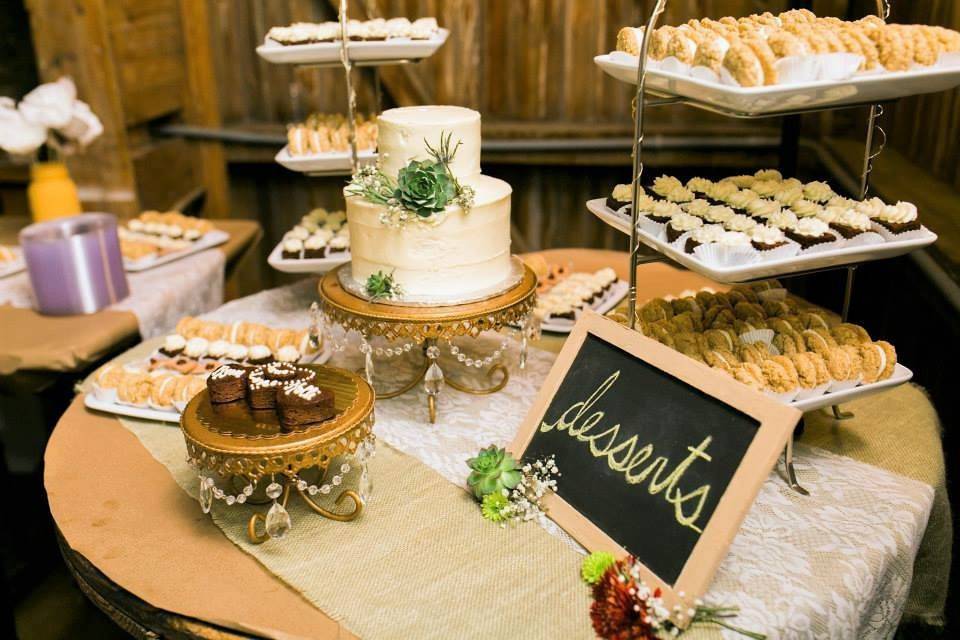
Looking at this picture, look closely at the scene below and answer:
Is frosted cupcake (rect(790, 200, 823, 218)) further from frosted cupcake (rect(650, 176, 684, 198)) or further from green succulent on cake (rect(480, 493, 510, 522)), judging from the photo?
green succulent on cake (rect(480, 493, 510, 522))

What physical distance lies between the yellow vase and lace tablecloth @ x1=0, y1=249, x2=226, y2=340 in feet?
0.69

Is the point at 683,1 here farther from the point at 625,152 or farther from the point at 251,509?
the point at 251,509

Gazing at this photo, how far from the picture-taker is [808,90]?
1.23 meters

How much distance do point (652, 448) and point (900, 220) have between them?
63 centimetres

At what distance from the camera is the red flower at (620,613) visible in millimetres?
1119

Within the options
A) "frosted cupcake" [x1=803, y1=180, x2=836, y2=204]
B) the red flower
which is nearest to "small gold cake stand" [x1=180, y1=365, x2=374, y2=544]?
the red flower

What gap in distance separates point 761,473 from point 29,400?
290 centimetres

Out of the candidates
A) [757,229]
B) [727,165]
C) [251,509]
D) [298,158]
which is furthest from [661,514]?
[727,165]

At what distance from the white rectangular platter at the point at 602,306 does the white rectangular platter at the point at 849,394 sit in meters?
0.73

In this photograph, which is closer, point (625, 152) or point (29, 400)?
point (29, 400)

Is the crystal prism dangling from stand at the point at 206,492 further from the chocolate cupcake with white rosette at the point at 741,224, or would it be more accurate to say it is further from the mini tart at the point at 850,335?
the mini tart at the point at 850,335

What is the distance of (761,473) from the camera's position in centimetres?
116

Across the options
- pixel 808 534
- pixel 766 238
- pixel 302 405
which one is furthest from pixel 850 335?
pixel 302 405

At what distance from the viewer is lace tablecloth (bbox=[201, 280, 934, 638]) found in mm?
1199
